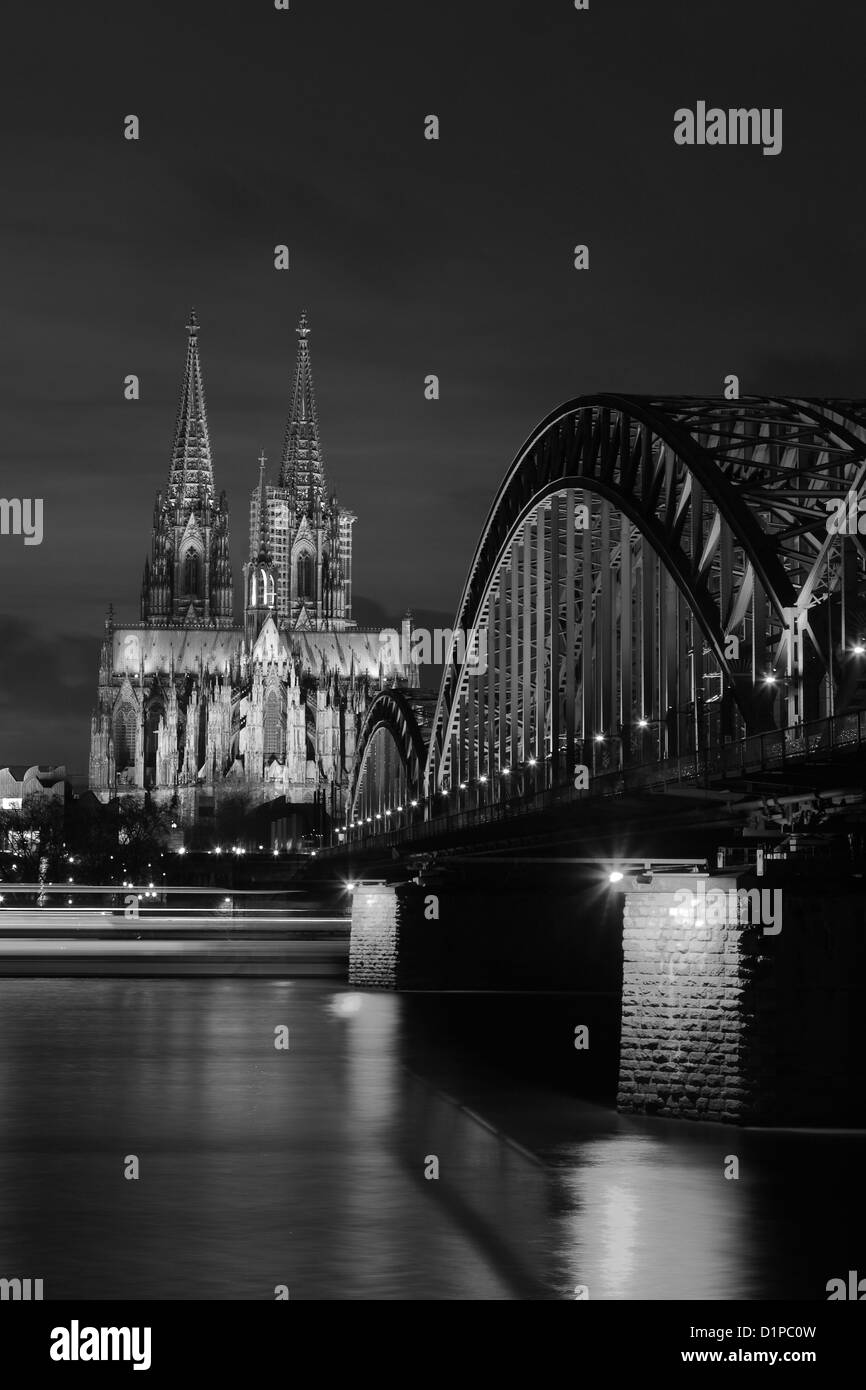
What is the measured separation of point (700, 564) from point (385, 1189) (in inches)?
957

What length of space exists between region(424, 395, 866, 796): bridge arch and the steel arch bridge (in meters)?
0.07

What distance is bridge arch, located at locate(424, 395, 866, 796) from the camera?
44719 millimetres

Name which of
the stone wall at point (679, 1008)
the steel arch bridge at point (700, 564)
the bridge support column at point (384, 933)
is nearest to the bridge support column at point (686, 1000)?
the stone wall at point (679, 1008)

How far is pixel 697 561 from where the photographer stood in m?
52.4

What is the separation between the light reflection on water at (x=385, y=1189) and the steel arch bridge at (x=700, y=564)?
9.31 metres

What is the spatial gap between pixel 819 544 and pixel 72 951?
64009 mm

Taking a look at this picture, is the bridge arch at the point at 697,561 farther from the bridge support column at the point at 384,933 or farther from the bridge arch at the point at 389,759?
the bridge arch at the point at 389,759

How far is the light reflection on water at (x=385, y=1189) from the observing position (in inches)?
969

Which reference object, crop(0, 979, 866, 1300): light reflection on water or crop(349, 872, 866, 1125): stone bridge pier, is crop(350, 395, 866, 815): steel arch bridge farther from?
crop(0, 979, 866, 1300): light reflection on water

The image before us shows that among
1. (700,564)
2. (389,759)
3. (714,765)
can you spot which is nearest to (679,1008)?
(714,765)

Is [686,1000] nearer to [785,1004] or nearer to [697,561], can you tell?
[785,1004]

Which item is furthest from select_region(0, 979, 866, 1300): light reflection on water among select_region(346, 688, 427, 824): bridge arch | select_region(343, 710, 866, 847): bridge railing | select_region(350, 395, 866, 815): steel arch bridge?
select_region(346, 688, 427, 824): bridge arch

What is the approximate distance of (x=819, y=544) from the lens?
2199 inches

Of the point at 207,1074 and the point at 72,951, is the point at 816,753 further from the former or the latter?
the point at 72,951
